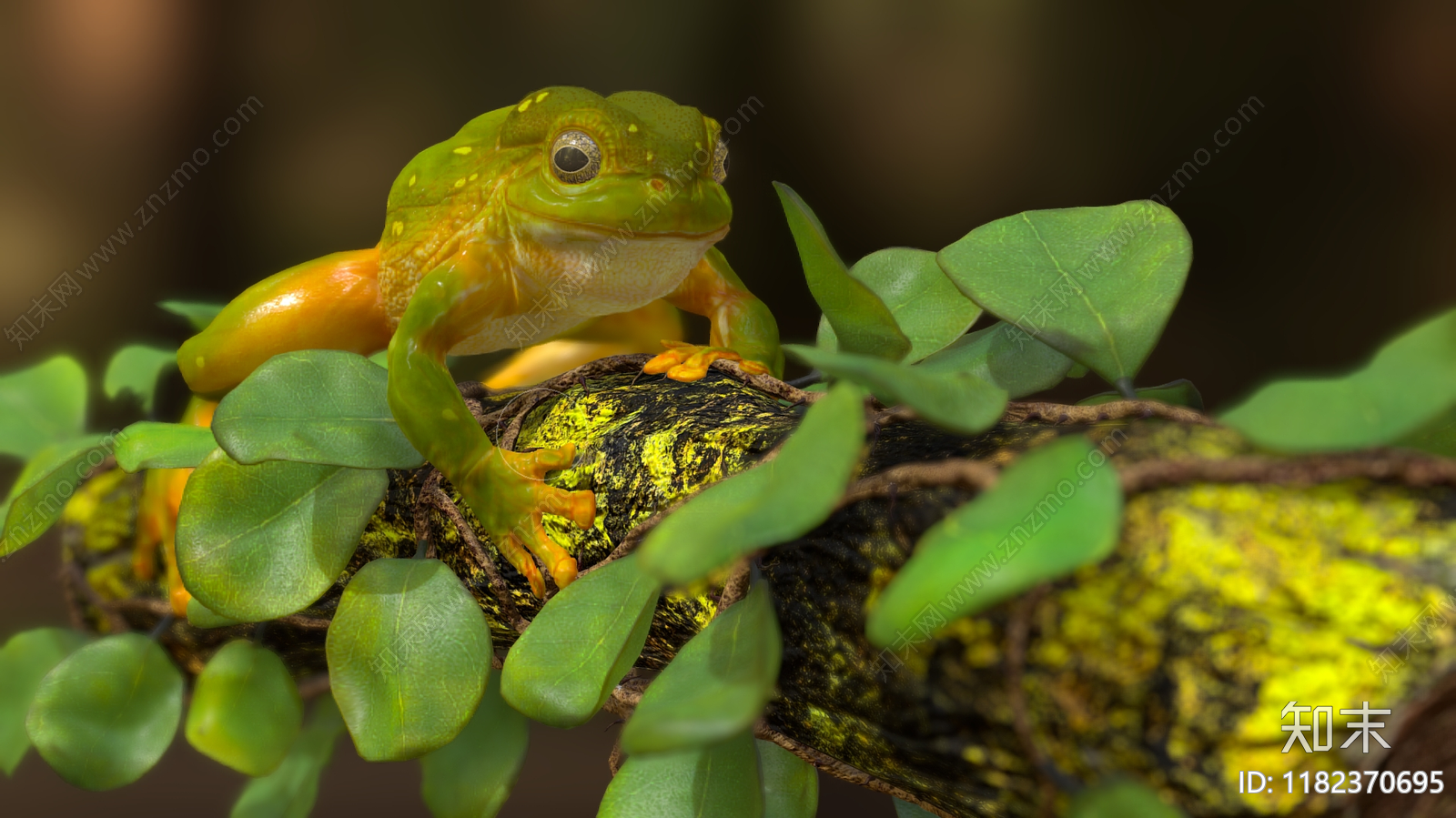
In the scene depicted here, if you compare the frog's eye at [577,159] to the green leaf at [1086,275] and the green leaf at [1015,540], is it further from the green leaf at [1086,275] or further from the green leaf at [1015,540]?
the green leaf at [1015,540]

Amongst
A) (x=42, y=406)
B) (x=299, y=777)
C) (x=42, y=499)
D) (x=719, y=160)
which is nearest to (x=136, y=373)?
(x=42, y=406)

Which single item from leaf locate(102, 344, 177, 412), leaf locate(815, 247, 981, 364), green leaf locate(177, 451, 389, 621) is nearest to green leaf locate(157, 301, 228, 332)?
leaf locate(102, 344, 177, 412)

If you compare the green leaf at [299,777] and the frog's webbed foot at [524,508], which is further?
the green leaf at [299,777]

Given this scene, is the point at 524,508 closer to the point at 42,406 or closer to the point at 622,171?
the point at 622,171

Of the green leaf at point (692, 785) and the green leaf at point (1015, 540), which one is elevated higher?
the green leaf at point (1015, 540)

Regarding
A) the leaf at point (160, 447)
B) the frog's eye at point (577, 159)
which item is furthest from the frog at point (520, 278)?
the leaf at point (160, 447)
